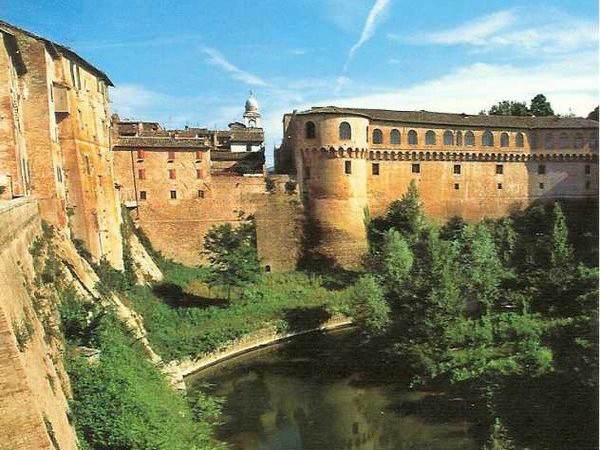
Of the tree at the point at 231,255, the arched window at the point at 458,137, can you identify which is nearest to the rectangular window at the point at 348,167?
the tree at the point at 231,255

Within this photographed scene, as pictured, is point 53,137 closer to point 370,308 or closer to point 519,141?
point 370,308

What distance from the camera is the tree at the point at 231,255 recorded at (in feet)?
78.7

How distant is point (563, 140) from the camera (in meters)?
33.4

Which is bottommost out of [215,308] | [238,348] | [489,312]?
[238,348]

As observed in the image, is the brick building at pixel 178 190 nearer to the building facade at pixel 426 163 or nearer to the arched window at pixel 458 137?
the building facade at pixel 426 163

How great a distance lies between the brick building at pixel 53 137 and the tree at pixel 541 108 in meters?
35.9

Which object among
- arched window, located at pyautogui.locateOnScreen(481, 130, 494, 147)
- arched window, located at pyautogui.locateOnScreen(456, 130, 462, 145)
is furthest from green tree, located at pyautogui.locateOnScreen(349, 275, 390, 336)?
arched window, located at pyautogui.locateOnScreen(481, 130, 494, 147)

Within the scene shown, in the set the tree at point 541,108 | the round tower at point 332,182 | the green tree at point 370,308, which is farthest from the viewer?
the tree at point 541,108

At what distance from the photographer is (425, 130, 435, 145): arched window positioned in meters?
32.0

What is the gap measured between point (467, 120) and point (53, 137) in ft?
81.6

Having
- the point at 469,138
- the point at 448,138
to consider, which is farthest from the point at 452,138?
the point at 469,138

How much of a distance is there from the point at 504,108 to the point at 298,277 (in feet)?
91.3

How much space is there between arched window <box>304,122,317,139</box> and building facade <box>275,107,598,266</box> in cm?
6

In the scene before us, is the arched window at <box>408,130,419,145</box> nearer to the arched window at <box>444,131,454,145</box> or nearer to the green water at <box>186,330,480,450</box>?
the arched window at <box>444,131,454,145</box>
